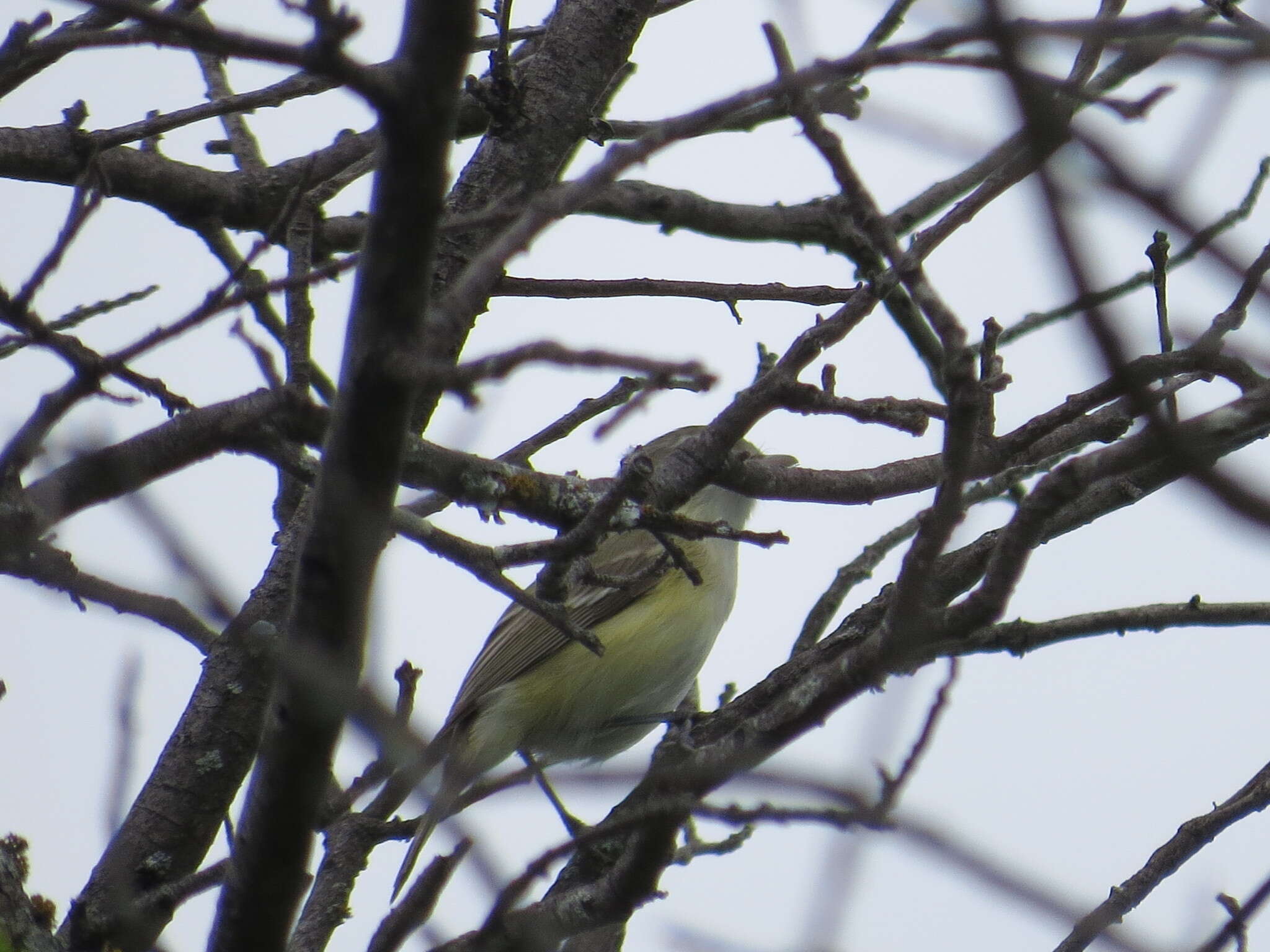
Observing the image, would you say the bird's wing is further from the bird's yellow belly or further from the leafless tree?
the leafless tree

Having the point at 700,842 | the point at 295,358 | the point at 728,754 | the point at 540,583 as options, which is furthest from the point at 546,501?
the point at 700,842

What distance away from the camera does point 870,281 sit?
2877 mm

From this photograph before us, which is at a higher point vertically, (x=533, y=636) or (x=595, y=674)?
(x=533, y=636)

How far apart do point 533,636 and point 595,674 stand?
0.36m

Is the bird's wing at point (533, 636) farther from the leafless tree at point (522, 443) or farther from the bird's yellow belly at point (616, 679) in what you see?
the leafless tree at point (522, 443)

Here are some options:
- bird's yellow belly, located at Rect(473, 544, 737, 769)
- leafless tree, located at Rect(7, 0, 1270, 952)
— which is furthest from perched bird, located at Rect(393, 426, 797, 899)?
leafless tree, located at Rect(7, 0, 1270, 952)

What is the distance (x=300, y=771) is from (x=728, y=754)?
666 millimetres

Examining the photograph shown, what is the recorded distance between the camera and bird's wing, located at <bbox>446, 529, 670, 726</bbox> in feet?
21.5

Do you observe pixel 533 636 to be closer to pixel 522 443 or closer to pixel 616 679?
pixel 616 679

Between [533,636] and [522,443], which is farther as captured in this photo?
[533,636]

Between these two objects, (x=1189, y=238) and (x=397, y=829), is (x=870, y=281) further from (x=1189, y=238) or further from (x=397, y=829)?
(x=397, y=829)

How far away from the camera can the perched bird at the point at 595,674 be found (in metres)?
6.54

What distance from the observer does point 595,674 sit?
6.57 meters

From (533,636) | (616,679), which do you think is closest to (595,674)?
(616,679)
